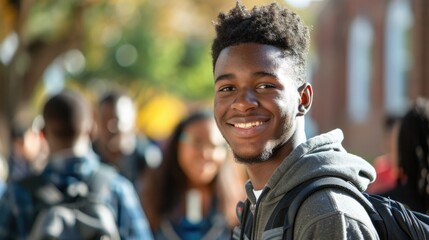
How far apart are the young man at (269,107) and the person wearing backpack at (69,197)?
2240 millimetres

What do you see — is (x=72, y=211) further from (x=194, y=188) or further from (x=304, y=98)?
(x=304, y=98)

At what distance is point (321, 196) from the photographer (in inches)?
108

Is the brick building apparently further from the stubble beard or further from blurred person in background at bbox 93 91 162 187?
the stubble beard

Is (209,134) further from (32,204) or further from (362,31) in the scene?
(362,31)

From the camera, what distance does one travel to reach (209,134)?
6.71 metres

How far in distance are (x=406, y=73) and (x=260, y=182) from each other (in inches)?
763

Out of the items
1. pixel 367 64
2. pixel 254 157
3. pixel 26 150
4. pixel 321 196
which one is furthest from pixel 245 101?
pixel 367 64

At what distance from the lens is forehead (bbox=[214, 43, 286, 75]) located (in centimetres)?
302

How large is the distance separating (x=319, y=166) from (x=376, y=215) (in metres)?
0.23

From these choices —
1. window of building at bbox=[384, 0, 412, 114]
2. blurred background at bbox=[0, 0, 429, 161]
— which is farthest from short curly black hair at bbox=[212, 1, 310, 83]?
window of building at bbox=[384, 0, 412, 114]

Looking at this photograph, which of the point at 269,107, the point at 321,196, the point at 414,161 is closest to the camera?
the point at 321,196

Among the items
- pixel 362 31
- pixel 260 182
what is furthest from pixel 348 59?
pixel 260 182

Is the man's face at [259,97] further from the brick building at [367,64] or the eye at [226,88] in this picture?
the brick building at [367,64]

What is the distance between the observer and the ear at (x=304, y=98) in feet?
10.2
